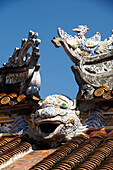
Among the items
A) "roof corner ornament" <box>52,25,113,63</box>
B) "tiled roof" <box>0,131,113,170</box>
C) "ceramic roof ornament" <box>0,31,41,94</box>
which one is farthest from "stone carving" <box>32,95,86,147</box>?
"roof corner ornament" <box>52,25,113,63</box>

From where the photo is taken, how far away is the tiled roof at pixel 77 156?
8.94 meters

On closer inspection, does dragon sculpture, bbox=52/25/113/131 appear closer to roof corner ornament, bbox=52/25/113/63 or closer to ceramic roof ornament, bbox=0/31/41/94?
roof corner ornament, bbox=52/25/113/63

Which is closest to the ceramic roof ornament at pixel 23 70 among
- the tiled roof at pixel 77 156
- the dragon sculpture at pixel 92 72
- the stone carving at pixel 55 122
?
the dragon sculpture at pixel 92 72

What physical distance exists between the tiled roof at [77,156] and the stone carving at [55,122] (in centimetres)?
29

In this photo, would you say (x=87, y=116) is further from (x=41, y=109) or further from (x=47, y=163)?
(x=47, y=163)

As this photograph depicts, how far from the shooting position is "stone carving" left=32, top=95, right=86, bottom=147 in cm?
1140

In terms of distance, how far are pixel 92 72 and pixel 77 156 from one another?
3.25 metres

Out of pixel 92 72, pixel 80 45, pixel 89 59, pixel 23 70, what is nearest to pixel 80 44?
pixel 80 45

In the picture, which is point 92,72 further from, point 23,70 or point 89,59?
point 23,70

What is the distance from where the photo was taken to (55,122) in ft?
37.4

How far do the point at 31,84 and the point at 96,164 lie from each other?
404 cm

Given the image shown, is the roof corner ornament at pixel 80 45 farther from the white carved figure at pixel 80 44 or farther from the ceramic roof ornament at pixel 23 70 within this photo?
the ceramic roof ornament at pixel 23 70

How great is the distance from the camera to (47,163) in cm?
931

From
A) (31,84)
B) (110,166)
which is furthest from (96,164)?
(31,84)
